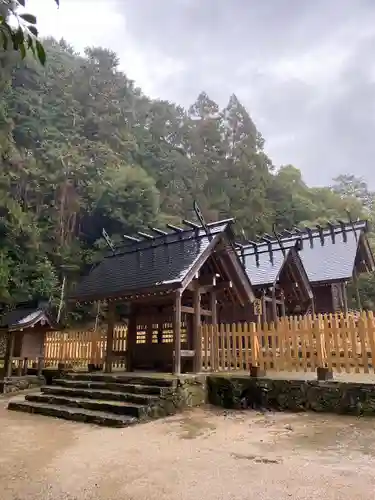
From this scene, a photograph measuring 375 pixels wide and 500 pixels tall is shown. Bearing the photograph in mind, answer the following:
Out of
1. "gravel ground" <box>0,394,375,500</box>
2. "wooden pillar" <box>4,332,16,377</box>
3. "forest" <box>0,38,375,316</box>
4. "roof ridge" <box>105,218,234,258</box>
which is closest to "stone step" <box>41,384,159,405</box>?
"gravel ground" <box>0,394,375,500</box>

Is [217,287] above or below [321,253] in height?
below

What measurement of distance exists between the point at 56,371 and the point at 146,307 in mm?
3995

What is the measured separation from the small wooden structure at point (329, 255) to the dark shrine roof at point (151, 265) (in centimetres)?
578

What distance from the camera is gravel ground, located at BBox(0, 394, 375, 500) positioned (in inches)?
151

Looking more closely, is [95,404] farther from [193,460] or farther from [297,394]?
[297,394]

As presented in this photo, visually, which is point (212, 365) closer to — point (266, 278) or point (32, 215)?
point (266, 278)

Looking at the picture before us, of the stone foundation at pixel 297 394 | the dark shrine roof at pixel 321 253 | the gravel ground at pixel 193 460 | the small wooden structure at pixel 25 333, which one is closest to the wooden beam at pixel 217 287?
the stone foundation at pixel 297 394

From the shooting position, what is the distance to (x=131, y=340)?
39.6 feet

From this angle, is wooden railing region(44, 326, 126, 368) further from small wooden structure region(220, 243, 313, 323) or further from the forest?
the forest

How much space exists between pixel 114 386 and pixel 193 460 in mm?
4558

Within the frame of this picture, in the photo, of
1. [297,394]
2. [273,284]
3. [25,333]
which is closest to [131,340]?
[25,333]

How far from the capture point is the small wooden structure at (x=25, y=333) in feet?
40.1

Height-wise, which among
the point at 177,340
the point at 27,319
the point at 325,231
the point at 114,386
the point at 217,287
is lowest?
the point at 114,386

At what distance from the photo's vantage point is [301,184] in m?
42.3
